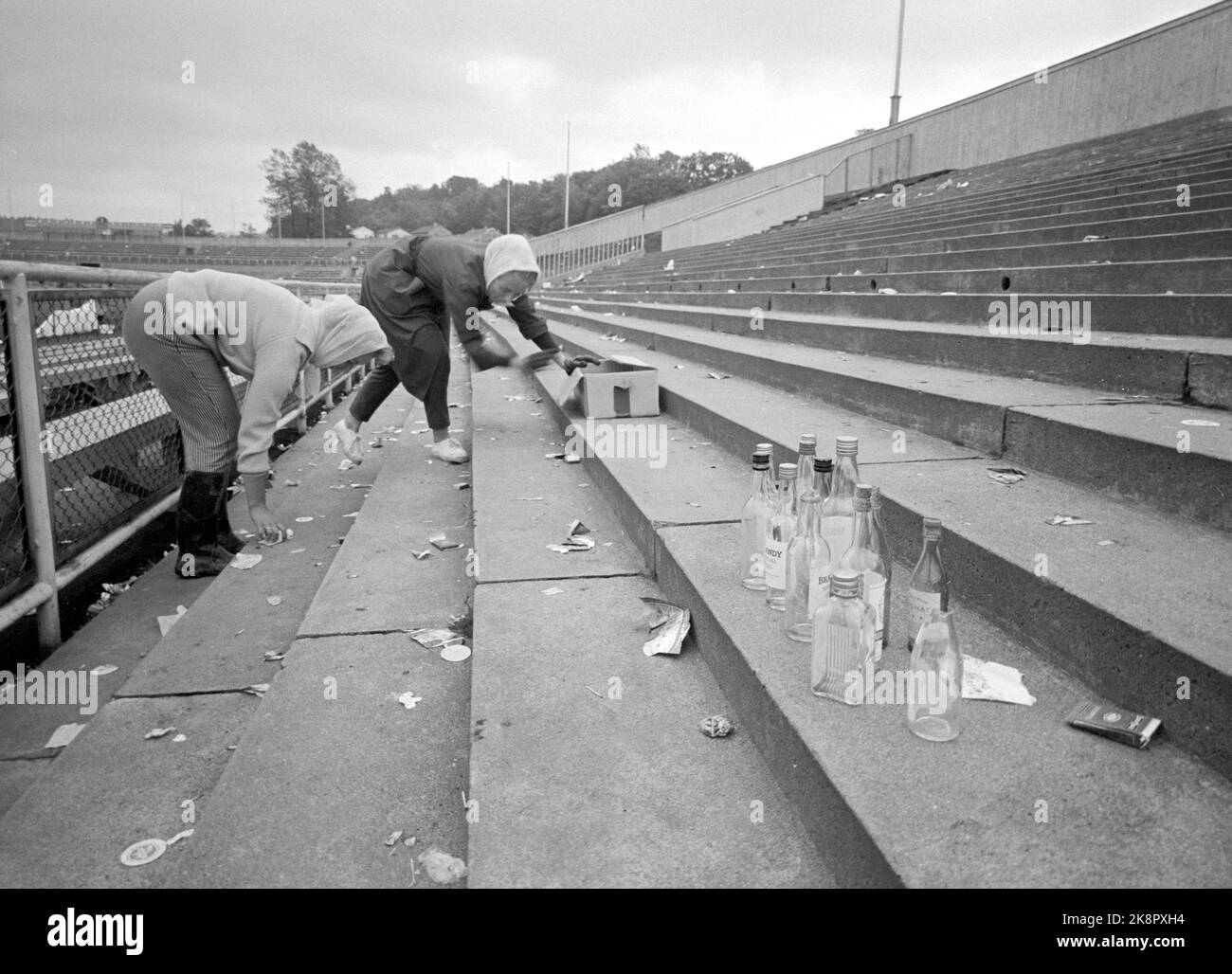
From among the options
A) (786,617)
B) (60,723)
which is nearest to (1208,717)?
(786,617)

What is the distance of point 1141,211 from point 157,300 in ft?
24.6

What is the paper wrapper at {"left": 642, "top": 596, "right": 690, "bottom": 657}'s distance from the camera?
2.55 metres

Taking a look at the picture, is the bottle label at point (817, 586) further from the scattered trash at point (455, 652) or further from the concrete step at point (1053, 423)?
the scattered trash at point (455, 652)

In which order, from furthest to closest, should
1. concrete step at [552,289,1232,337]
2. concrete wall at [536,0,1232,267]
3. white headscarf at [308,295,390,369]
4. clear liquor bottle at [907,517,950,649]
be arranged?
concrete wall at [536,0,1232,267]
white headscarf at [308,295,390,369]
concrete step at [552,289,1232,337]
clear liquor bottle at [907,517,950,649]

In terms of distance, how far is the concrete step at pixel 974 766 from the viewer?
1.36m

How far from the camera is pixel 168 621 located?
3850mm

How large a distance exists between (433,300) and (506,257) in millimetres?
629

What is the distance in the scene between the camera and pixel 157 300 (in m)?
3.81

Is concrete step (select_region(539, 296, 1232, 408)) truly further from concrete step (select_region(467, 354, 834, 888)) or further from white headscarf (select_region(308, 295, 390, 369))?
white headscarf (select_region(308, 295, 390, 369))

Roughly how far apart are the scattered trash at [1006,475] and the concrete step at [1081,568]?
0.04m

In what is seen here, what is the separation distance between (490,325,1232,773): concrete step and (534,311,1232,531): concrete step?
6 cm

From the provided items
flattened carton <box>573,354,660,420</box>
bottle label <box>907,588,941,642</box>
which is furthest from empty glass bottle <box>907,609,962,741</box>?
flattened carton <box>573,354,660,420</box>
